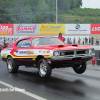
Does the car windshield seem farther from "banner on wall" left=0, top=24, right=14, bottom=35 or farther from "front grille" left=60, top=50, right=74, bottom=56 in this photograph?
"banner on wall" left=0, top=24, right=14, bottom=35

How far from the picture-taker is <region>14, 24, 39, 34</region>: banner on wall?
1492 inches

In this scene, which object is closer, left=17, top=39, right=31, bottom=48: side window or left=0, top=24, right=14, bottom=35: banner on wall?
left=17, top=39, right=31, bottom=48: side window

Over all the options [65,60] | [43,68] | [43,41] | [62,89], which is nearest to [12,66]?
[43,41]

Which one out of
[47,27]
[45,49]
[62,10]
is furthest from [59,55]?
[62,10]

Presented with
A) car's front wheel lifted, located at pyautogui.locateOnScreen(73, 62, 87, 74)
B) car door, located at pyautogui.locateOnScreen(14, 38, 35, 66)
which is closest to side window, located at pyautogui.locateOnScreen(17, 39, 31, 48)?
car door, located at pyautogui.locateOnScreen(14, 38, 35, 66)

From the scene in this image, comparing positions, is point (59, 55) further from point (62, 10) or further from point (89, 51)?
point (62, 10)

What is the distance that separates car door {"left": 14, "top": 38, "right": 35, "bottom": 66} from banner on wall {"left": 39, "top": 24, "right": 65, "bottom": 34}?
29.7 metres

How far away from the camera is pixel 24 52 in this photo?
8.23m

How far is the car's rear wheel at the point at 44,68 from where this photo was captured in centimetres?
709

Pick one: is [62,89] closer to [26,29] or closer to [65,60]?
[65,60]

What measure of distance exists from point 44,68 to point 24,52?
1301mm

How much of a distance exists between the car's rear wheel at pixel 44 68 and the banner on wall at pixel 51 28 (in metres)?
31.1

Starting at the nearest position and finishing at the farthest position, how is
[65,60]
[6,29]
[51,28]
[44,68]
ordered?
[65,60]
[44,68]
[6,29]
[51,28]

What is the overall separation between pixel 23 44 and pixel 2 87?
8.65 feet
